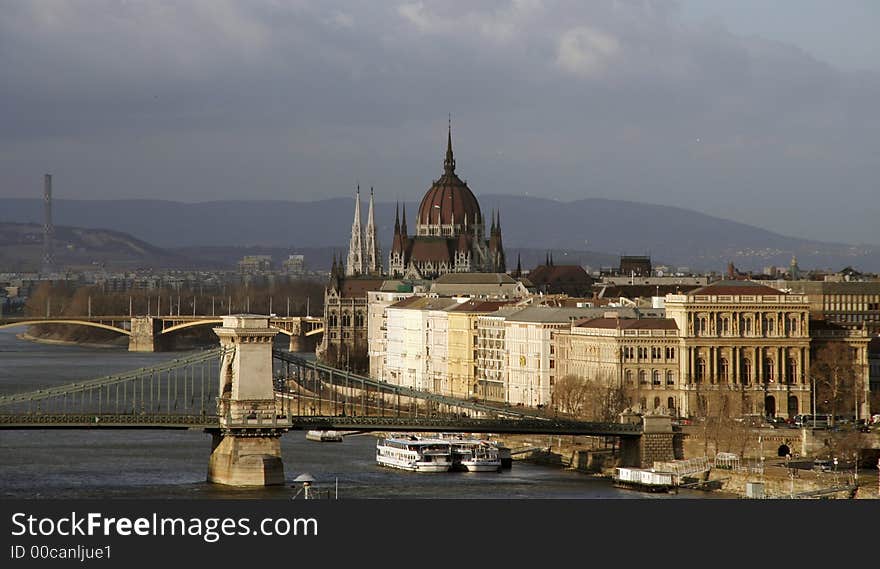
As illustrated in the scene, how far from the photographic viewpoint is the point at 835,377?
6981cm

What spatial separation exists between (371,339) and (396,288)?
890 centimetres

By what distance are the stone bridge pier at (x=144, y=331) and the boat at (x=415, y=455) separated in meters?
73.9

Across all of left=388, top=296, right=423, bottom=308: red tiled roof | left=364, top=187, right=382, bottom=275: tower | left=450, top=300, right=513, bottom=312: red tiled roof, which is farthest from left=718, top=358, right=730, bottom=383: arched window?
left=364, top=187, right=382, bottom=275: tower

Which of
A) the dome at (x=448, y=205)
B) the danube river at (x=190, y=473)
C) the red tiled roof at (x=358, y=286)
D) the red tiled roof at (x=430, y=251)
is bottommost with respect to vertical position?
the danube river at (x=190, y=473)

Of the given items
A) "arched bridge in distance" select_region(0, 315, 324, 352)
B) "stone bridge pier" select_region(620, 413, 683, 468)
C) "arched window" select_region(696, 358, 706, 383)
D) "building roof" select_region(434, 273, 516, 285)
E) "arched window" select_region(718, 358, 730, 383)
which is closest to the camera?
"stone bridge pier" select_region(620, 413, 683, 468)

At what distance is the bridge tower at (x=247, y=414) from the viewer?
53.5 metres

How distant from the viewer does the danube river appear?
52344 mm

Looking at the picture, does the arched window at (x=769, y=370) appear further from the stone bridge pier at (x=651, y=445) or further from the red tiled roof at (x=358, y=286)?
the red tiled roof at (x=358, y=286)

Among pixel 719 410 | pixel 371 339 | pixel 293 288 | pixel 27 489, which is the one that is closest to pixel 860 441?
pixel 719 410

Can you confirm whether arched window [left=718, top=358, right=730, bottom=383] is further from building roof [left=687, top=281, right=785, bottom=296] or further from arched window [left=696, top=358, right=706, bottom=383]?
building roof [left=687, top=281, right=785, bottom=296]

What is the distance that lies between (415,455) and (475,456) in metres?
1.41

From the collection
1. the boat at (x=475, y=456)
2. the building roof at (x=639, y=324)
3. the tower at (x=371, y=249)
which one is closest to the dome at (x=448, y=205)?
the tower at (x=371, y=249)

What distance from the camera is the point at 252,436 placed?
177ft

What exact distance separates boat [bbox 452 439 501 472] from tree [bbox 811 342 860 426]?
31.8ft
